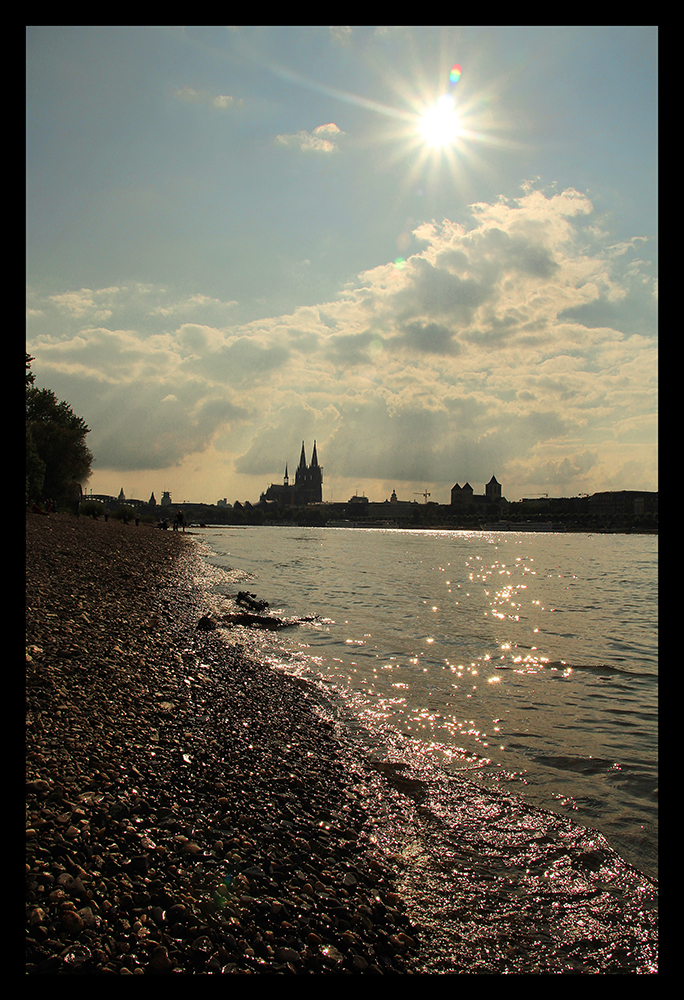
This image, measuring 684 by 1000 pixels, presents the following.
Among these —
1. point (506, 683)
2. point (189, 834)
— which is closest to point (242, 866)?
point (189, 834)

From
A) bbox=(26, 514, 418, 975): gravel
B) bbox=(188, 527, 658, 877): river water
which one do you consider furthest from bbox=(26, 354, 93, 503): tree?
bbox=(26, 514, 418, 975): gravel

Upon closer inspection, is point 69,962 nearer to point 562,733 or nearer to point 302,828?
point 302,828

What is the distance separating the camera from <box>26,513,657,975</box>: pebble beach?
400 cm

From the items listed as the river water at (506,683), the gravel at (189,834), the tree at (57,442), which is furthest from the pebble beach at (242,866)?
the tree at (57,442)

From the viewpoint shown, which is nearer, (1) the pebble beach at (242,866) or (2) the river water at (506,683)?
(1) the pebble beach at (242,866)

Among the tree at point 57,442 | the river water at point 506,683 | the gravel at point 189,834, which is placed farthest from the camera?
the tree at point 57,442

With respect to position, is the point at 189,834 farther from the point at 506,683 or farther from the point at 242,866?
the point at 506,683

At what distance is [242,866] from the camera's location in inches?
195

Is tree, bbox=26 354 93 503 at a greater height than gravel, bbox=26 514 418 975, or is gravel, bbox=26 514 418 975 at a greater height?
tree, bbox=26 354 93 503

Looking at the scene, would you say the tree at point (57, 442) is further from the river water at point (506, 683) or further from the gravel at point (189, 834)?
the gravel at point (189, 834)

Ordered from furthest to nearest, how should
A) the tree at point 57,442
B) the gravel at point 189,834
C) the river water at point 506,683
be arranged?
the tree at point 57,442 → the river water at point 506,683 → the gravel at point 189,834

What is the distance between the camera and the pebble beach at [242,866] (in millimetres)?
4004

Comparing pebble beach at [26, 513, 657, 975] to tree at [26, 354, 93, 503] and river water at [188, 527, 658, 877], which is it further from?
tree at [26, 354, 93, 503]
